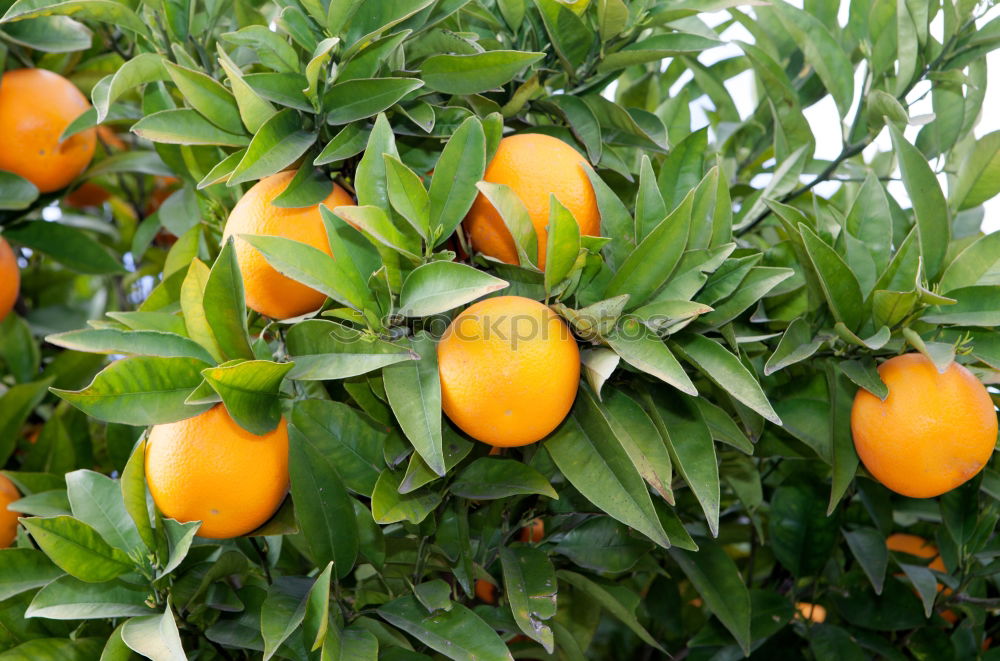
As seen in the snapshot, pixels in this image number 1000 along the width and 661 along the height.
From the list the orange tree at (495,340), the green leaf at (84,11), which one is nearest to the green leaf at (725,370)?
the orange tree at (495,340)

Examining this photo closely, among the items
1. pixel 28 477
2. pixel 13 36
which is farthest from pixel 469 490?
pixel 13 36

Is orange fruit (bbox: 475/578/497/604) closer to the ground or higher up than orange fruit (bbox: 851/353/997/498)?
closer to the ground

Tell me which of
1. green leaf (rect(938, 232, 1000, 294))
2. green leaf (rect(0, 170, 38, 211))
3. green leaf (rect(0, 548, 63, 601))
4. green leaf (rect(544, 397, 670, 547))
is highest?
green leaf (rect(938, 232, 1000, 294))

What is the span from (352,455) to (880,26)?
988 millimetres

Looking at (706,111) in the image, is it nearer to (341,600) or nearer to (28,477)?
(341,600)

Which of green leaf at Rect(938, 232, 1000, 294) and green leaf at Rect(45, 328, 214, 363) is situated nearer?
green leaf at Rect(45, 328, 214, 363)

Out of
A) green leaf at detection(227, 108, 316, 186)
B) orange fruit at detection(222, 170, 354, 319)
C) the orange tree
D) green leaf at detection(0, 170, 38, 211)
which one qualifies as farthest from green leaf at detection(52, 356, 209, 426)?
green leaf at detection(0, 170, 38, 211)

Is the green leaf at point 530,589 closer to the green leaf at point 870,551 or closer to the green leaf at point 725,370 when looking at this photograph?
the green leaf at point 725,370

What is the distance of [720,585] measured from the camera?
4.31ft

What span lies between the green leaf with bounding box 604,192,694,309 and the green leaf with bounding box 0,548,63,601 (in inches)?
32.0

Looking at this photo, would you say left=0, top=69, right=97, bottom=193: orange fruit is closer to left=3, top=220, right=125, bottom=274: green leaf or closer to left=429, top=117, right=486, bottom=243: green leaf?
left=3, top=220, right=125, bottom=274: green leaf

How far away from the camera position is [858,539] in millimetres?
1403

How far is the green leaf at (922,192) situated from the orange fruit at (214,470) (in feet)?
2.71

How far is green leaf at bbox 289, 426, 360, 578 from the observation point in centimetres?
106
